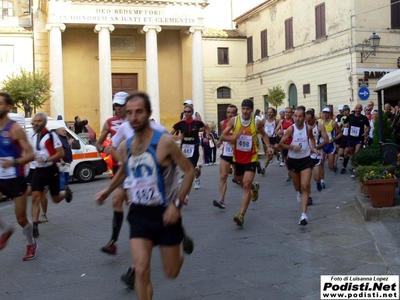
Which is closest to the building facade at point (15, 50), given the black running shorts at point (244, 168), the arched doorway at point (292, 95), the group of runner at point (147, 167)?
the arched doorway at point (292, 95)

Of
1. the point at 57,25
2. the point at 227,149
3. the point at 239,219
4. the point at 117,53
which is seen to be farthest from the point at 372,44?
the point at 239,219

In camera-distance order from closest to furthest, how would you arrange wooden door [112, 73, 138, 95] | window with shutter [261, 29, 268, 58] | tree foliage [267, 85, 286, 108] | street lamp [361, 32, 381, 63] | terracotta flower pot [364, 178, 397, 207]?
1. terracotta flower pot [364, 178, 397, 207]
2. street lamp [361, 32, 381, 63]
3. tree foliage [267, 85, 286, 108]
4. wooden door [112, 73, 138, 95]
5. window with shutter [261, 29, 268, 58]

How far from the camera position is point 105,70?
3612 cm

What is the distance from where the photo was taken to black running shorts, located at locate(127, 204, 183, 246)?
4.34m

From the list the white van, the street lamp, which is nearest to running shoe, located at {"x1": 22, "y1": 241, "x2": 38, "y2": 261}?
the white van

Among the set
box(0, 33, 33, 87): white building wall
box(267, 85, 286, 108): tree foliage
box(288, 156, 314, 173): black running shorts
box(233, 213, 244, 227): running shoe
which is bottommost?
box(233, 213, 244, 227): running shoe

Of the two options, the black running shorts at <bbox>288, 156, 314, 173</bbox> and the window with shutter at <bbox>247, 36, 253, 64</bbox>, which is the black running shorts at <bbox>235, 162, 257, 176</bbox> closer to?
the black running shorts at <bbox>288, 156, 314, 173</bbox>

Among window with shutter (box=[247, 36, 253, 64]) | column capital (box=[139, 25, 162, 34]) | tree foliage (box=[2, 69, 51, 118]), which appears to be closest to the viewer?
tree foliage (box=[2, 69, 51, 118])

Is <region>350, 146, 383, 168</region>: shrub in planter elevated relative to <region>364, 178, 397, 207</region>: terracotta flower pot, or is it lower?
elevated

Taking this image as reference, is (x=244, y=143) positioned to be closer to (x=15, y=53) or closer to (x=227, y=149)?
(x=227, y=149)

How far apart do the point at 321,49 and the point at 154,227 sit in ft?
100

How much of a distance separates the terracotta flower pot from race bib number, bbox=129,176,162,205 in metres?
5.17

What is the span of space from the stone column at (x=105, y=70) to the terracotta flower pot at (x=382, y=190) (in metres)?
28.5

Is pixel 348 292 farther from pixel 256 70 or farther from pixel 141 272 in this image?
pixel 256 70
